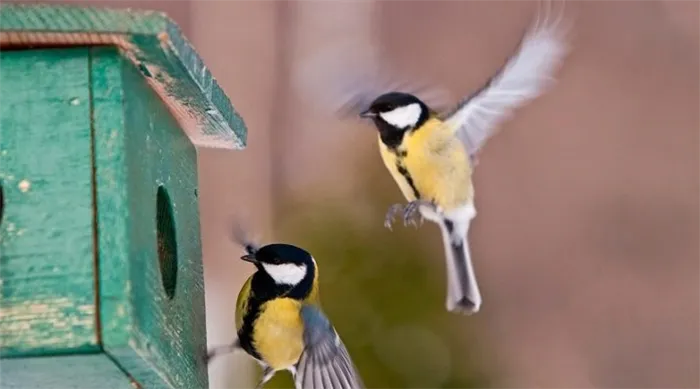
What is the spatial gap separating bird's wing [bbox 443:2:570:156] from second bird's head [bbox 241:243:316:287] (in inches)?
10.4

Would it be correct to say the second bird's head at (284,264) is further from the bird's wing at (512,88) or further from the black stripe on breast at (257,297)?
the bird's wing at (512,88)

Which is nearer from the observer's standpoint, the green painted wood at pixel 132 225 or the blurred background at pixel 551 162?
the green painted wood at pixel 132 225

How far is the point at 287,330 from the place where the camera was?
0.98 metres

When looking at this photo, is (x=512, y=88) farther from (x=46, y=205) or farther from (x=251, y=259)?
(x=46, y=205)

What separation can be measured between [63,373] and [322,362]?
1.04 ft

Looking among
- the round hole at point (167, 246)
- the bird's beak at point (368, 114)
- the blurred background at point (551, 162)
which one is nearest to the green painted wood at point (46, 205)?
the round hole at point (167, 246)

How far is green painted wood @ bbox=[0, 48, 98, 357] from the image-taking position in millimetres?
635

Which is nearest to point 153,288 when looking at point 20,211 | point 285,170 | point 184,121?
point 20,211

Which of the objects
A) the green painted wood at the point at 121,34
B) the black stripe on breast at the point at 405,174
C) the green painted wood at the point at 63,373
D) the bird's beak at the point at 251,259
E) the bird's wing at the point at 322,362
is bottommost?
the bird's wing at the point at 322,362

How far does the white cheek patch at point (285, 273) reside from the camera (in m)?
0.99

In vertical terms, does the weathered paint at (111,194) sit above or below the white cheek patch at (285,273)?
above

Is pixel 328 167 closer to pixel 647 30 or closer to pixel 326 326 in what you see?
pixel 647 30

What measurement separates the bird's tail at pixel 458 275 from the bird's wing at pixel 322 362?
271mm

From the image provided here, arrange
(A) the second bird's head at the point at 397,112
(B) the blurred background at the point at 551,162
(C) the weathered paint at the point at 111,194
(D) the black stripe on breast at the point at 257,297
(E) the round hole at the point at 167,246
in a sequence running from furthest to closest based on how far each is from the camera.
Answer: (B) the blurred background at the point at 551,162 → (A) the second bird's head at the point at 397,112 → (D) the black stripe on breast at the point at 257,297 → (E) the round hole at the point at 167,246 → (C) the weathered paint at the point at 111,194
